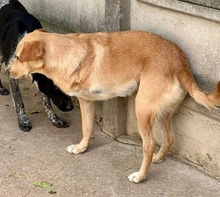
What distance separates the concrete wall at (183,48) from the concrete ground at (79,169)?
199 millimetres

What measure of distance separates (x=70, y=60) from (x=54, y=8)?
1.87 meters

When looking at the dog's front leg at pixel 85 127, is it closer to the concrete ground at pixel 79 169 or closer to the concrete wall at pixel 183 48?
the concrete ground at pixel 79 169

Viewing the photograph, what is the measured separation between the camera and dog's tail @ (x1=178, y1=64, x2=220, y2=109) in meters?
3.64

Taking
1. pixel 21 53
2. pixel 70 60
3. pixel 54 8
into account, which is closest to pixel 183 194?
pixel 70 60

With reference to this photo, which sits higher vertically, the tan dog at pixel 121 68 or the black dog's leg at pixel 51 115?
the tan dog at pixel 121 68

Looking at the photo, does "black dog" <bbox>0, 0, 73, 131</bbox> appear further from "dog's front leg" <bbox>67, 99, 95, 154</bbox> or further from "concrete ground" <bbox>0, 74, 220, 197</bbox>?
"dog's front leg" <bbox>67, 99, 95, 154</bbox>

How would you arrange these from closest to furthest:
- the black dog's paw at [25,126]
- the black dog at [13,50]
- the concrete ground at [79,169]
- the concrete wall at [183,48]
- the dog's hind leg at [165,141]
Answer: the concrete wall at [183,48] → the concrete ground at [79,169] → the dog's hind leg at [165,141] → the black dog at [13,50] → the black dog's paw at [25,126]

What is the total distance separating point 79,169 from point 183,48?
1437mm

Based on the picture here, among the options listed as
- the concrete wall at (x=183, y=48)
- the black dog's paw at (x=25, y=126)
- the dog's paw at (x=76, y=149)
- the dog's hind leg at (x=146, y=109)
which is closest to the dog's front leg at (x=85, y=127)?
the dog's paw at (x=76, y=149)

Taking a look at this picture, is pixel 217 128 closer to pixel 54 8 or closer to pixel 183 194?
pixel 183 194

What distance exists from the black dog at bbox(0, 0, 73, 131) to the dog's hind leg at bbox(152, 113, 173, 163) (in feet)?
3.72

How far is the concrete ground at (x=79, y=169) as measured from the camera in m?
3.99

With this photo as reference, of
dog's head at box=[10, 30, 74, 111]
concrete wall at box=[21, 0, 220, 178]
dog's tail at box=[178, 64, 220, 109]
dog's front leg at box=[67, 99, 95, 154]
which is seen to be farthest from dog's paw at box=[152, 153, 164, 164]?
dog's head at box=[10, 30, 74, 111]

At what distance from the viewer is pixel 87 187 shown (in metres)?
4.04
